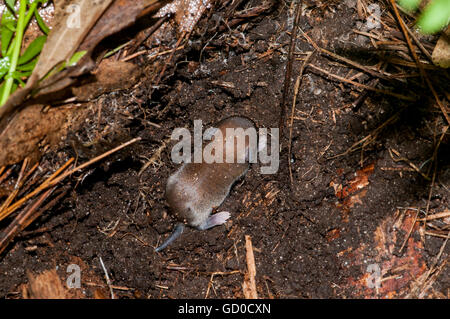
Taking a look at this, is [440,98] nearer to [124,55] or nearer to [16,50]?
[124,55]

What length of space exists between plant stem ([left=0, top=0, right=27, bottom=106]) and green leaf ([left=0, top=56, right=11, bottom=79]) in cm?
3

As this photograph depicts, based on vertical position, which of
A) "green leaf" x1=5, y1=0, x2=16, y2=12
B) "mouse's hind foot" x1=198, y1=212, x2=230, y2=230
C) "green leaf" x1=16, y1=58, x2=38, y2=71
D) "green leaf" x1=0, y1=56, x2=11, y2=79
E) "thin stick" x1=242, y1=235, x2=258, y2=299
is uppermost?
"green leaf" x1=5, y1=0, x2=16, y2=12

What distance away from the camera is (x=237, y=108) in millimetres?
3129

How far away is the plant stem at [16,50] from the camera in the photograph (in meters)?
2.69

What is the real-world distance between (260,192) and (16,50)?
1.95 metres

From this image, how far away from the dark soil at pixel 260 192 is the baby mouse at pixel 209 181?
0.26ft

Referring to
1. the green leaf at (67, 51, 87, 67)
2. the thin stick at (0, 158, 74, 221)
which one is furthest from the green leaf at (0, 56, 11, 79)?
the thin stick at (0, 158, 74, 221)

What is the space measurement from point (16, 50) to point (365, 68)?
238 centimetres

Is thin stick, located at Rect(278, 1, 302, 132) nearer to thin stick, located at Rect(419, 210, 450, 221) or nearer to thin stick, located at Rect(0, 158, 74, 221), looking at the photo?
thin stick, located at Rect(419, 210, 450, 221)

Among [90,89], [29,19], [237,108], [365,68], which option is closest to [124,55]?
[90,89]

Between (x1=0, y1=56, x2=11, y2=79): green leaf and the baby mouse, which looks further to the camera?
the baby mouse

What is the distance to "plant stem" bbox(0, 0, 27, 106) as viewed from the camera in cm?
269

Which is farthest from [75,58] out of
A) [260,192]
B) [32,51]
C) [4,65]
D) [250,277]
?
[250,277]

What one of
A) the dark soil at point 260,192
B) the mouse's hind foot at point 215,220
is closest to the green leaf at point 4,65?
the dark soil at point 260,192
